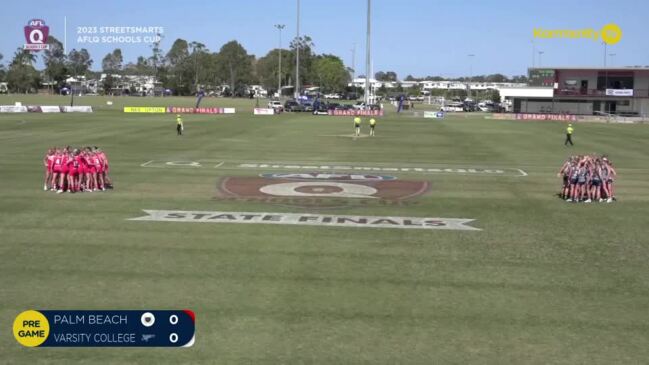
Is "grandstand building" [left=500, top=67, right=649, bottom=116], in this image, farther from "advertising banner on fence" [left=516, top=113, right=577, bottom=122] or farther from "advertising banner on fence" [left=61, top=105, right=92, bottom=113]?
"advertising banner on fence" [left=61, top=105, right=92, bottom=113]

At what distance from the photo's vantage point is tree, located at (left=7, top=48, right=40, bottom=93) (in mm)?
177125

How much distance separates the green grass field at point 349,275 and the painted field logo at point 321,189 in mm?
1056

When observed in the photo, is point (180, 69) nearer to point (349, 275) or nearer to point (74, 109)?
point (74, 109)

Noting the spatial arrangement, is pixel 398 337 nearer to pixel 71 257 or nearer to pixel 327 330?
pixel 327 330

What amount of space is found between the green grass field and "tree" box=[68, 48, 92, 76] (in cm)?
17290

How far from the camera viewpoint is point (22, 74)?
177000 millimetres

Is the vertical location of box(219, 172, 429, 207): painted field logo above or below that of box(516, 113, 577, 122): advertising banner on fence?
below

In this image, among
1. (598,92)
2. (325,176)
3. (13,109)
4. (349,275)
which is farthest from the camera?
(598,92)

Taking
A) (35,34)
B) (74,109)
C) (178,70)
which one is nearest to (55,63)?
(178,70)

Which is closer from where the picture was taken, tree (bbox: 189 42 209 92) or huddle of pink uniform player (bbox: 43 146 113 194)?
huddle of pink uniform player (bbox: 43 146 113 194)

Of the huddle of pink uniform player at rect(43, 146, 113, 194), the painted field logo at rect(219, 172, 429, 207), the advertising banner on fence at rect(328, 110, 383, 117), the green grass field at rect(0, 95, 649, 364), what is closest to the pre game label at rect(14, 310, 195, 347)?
the green grass field at rect(0, 95, 649, 364)

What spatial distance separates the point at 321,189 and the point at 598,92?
9291 cm

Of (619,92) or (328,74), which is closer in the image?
(619,92)

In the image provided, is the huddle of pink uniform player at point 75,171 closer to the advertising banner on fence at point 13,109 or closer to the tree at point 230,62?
the advertising banner on fence at point 13,109
